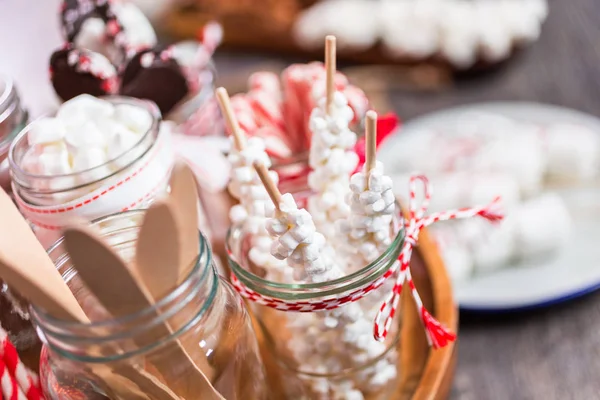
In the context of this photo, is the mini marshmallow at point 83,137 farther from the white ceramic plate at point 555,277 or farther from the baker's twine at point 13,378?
the white ceramic plate at point 555,277

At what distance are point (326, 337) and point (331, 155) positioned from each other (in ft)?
0.35

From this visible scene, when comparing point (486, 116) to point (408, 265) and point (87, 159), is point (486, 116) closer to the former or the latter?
point (408, 265)

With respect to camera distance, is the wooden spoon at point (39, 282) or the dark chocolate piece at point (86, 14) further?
the dark chocolate piece at point (86, 14)

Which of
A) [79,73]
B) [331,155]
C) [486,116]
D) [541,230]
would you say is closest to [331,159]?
[331,155]

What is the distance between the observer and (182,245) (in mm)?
267

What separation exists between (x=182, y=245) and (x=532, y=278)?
0.40 meters

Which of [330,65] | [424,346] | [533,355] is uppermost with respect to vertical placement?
[330,65]

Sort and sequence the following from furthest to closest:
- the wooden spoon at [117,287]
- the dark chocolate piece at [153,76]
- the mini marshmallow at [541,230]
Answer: the mini marshmallow at [541,230] → the dark chocolate piece at [153,76] → the wooden spoon at [117,287]

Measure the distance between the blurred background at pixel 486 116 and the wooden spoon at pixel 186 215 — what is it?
316 mm

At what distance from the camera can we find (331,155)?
35cm

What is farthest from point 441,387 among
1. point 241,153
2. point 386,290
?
point 241,153

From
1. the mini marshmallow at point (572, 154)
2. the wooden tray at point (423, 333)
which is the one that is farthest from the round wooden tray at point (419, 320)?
the mini marshmallow at point (572, 154)

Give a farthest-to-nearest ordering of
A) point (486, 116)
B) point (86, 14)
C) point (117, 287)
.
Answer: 1. point (486, 116)
2. point (86, 14)
3. point (117, 287)

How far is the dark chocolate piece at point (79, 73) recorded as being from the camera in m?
0.43
